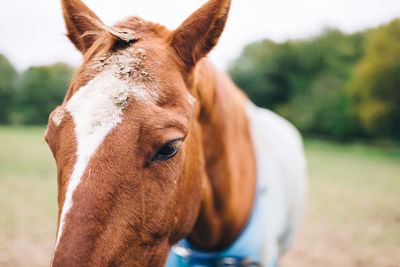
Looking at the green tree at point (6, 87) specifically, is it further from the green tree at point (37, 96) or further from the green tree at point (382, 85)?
the green tree at point (382, 85)

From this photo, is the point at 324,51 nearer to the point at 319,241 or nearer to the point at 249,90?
the point at 249,90

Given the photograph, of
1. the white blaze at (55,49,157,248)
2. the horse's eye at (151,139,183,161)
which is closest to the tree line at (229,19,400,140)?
the horse's eye at (151,139,183,161)

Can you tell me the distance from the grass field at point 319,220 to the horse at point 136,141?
10.7ft

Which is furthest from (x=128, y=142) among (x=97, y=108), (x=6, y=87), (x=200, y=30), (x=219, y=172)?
(x=6, y=87)

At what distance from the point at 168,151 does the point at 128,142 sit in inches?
7.3

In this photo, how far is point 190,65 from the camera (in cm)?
145

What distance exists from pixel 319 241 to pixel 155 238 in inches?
230

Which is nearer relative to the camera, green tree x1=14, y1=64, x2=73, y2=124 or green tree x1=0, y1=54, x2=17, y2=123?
green tree x1=14, y1=64, x2=73, y2=124

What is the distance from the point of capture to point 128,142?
1.10m

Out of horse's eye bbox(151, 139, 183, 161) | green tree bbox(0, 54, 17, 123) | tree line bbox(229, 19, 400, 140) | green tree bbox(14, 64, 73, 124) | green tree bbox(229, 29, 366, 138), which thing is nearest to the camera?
horse's eye bbox(151, 139, 183, 161)

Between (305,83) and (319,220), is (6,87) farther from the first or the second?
(319,220)

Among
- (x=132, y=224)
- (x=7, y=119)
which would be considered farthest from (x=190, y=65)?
(x=7, y=119)

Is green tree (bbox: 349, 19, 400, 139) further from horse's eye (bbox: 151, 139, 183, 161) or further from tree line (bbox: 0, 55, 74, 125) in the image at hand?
tree line (bbox: 0, 55, 74, 125)

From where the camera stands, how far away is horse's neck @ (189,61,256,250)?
1.88 m
